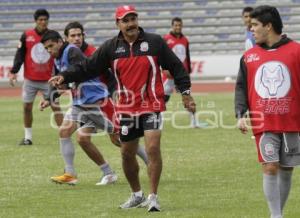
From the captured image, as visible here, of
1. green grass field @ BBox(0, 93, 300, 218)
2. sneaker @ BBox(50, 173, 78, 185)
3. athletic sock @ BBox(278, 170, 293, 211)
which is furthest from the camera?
sneaker @ BBox(50, 173, 78, 185)

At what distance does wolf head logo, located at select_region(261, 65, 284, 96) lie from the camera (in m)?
7.64

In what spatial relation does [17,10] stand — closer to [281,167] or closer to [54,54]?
[54,54]

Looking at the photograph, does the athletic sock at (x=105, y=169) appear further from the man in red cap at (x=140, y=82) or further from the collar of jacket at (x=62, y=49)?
the man in red cap at (x=140, y=82)

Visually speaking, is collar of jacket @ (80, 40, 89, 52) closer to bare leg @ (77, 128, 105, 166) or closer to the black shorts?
bare leg @ (77, 128, 105, 166)

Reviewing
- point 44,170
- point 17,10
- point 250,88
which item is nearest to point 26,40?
point 44,170

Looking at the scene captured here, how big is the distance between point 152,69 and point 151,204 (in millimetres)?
1270

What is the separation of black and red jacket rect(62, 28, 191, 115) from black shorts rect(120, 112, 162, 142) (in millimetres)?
52

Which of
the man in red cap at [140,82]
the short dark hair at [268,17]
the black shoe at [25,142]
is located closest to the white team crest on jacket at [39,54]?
the black shoe at [25,142]

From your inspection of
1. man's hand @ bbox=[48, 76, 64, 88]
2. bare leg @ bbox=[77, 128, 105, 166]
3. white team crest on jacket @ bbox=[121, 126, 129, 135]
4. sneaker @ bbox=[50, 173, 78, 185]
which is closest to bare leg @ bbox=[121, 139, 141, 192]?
white team crest on jacket @ bbox=[121, 126, 129, 135]

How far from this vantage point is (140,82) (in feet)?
29.7

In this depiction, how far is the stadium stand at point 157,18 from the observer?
3609cm

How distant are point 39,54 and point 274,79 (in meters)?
9.47

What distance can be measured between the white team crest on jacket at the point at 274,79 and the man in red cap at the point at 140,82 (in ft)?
4.87

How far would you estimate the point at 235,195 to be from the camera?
988cm
